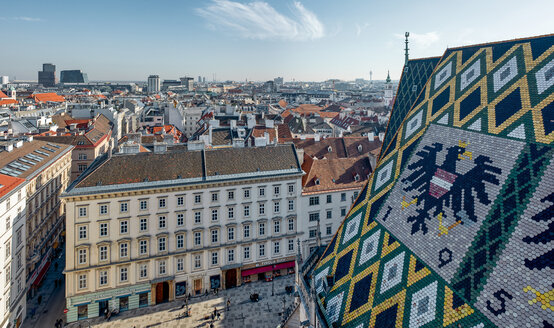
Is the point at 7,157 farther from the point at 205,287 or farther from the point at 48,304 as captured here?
the point at 205,287

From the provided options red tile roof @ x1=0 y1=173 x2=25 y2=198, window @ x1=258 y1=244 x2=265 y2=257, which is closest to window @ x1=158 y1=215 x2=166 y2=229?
window @ x1=258 y1=244 x2=265 y2=257

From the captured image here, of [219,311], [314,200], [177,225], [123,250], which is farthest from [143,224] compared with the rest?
[314,200]

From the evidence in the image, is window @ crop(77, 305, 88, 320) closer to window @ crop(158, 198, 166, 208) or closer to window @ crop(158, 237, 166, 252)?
window @ crop(158, 237, 166, 252)

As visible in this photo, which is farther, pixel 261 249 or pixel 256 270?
pixel 256 270

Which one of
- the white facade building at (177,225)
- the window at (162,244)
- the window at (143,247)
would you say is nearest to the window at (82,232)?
the white facade building at (177,225)

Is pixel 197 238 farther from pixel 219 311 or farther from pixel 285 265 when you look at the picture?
pixel 285 265

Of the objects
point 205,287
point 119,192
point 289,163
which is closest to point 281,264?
point 205,287
